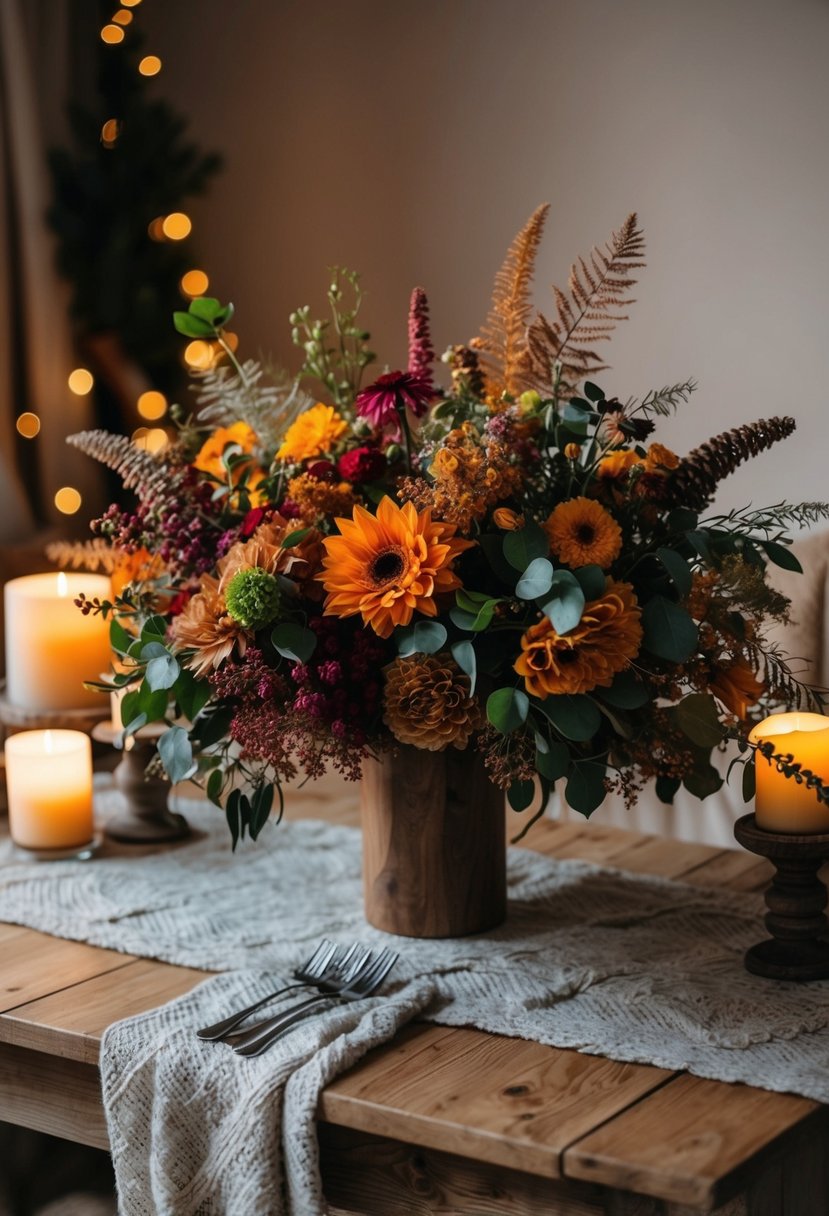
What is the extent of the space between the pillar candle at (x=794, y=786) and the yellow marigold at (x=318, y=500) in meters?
0.39

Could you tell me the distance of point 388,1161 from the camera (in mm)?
1009

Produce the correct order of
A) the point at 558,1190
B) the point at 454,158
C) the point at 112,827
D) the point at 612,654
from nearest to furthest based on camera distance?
the point at 558,1190
the point at 612,654
the point at 112,827
the point at 454,158

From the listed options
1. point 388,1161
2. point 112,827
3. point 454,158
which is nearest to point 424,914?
point 388,1161

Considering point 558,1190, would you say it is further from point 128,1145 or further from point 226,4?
point 226,4

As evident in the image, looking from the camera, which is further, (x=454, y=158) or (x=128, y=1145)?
(x=454, y=158)

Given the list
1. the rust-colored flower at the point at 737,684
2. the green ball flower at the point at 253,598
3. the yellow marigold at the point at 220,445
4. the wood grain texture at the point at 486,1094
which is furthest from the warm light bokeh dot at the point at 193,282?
the wood grain texture at the point at 486,1094

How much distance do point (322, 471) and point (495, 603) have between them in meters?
0.23

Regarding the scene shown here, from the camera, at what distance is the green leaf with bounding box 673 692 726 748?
1100 mm

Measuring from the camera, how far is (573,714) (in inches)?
42.1

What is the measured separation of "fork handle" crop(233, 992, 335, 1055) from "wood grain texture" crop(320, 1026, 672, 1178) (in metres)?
0.07

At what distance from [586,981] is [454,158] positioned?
5.50 ft

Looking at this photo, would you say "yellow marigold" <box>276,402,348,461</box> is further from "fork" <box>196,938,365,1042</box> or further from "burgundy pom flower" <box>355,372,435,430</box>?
"fork" <box>196,938,365,1042</box>

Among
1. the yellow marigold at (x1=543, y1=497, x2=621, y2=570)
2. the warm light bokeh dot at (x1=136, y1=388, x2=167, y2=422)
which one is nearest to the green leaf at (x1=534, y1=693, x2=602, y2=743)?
the yellow marigold at (x1=543, y1=497, x2=621, y2=570)

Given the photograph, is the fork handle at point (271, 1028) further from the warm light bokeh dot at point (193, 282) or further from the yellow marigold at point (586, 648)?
the warm light bokeh dot at point (193, 282)
